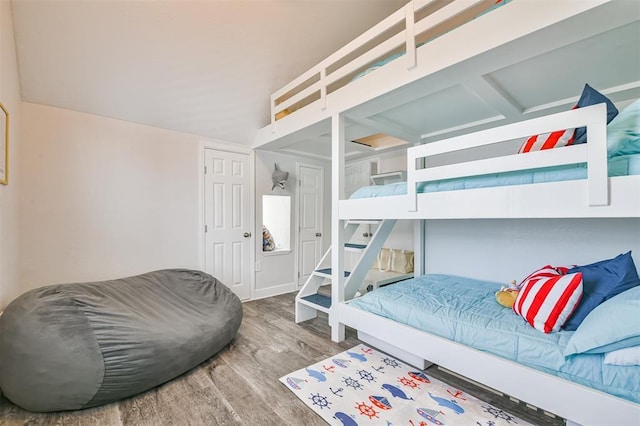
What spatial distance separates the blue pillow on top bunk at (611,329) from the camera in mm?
1115

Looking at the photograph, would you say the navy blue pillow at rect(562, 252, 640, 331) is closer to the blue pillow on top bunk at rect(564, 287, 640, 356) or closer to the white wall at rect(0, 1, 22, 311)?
the blue pillow on top bunk at rect(564, 287, 640, 356)

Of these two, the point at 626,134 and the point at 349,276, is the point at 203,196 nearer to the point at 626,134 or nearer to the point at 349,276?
the point at 349,276

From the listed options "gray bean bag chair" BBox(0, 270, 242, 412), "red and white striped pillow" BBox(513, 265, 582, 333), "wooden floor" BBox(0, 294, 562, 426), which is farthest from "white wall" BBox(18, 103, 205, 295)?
"red and white striped pillow" BBox(513, 265, 582, 333)

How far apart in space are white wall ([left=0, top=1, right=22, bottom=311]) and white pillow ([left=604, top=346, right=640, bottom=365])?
11.2ft

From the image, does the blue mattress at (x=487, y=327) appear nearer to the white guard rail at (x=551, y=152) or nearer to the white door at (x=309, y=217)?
the white guard rail at (x=551, y=152)

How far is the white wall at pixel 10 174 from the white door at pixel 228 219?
1.59 metres

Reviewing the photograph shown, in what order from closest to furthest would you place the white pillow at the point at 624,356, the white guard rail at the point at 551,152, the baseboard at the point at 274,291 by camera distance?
1. the white pillow at the point at 624,356
2. the white guard rail at the point at 551,152
3. the baseboard at the point at 274,291

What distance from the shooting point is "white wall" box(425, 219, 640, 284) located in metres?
2.14

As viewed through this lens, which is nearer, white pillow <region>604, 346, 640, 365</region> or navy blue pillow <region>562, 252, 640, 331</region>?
white pillow <region>604, 346, 640, 365</region>

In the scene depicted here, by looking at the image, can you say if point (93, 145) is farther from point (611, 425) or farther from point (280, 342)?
point (611, 425)

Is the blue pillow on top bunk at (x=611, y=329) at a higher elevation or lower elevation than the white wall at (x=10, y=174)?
lower

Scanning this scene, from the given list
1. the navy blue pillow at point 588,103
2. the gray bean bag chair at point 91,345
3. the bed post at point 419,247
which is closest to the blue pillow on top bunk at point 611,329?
the navy blue pillow at point 588,103

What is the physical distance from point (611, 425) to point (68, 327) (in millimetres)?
2783

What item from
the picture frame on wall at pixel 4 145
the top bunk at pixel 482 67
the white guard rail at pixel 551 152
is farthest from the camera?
the picture frame on wall at pixel 4 145
